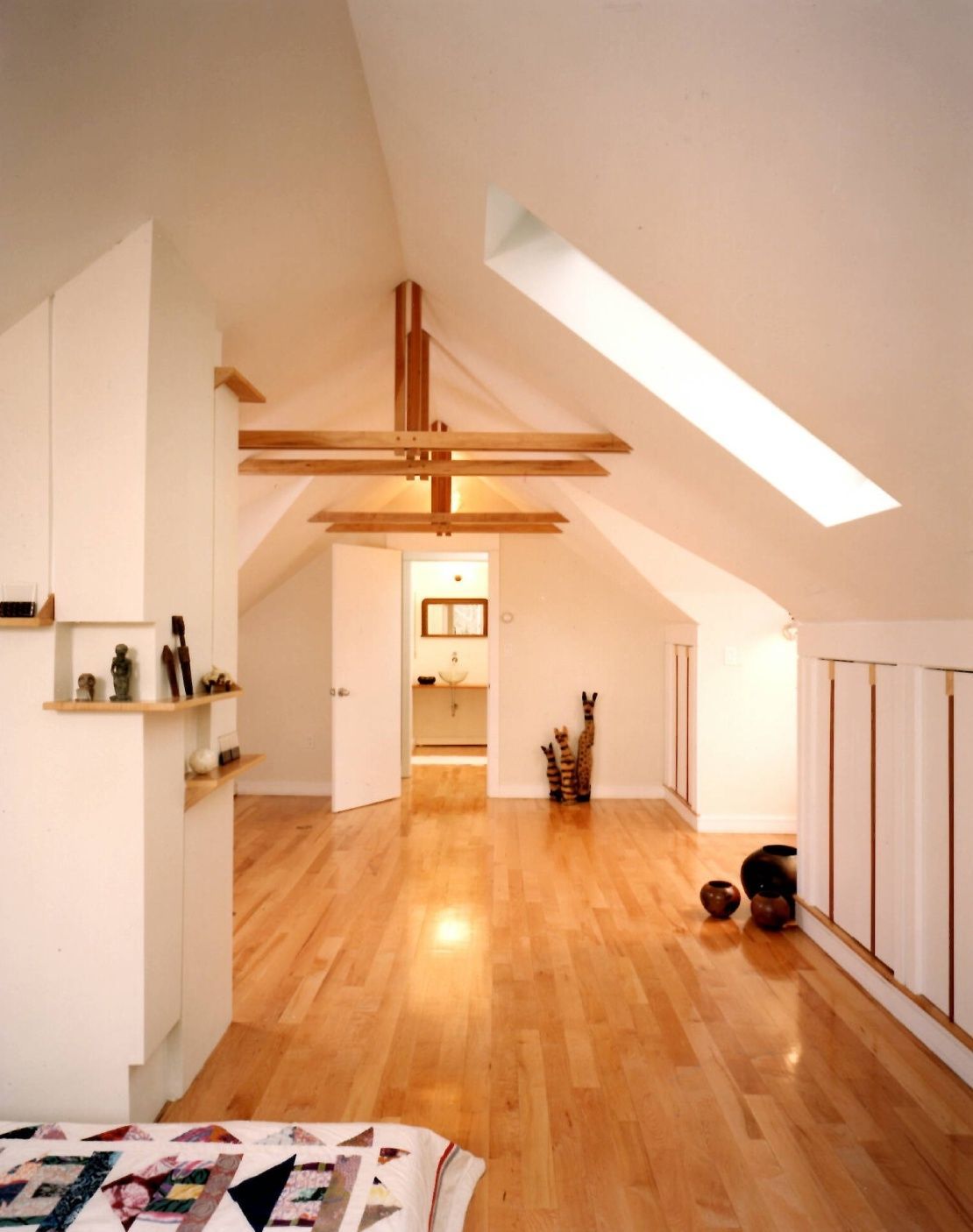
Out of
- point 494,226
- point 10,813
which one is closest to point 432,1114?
point 10,813

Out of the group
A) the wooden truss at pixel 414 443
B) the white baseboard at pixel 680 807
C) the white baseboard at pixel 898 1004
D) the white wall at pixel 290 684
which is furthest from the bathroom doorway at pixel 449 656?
the white baseboard at pixel 898 1004

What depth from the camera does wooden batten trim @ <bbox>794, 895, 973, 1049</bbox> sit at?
2.76 m

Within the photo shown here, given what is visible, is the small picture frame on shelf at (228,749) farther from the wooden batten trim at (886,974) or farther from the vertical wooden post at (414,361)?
the wooden batten trim at (886,974)

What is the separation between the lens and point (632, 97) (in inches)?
74.4

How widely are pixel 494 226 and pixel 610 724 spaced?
4.87 m

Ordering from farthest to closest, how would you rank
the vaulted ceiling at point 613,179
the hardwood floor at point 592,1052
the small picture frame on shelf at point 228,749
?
the small picture frame on shelf at point 228,749 → the hardwood floor at point 592,1052 → the vaulted ceiling at point 613,179

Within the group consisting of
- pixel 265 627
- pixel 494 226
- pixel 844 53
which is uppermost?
pixel 494 226

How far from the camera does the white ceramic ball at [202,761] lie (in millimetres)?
2854

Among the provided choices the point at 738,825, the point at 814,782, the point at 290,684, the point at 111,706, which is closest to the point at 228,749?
the point at 111,706

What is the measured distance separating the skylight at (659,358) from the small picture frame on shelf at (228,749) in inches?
76.4

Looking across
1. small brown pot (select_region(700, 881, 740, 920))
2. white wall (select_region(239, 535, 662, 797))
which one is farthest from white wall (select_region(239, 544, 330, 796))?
small brown pot (select_region(700, 881, 740, 920))

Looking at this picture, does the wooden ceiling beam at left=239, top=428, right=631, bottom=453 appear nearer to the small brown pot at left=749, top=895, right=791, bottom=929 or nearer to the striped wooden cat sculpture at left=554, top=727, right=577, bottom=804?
the small brown pot at left=749, top=895, right=791, bottom=929

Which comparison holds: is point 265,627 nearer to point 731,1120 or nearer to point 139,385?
point 139,385

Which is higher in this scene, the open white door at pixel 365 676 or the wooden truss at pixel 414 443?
the wooden truss at pixel 414 443
